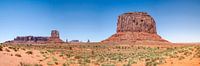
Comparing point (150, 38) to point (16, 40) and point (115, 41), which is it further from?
point (16, 40)

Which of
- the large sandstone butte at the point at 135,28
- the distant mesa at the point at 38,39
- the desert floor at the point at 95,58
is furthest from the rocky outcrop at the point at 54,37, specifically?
the desert floor at the point at 95,58

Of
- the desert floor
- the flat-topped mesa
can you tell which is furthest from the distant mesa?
the desert floor

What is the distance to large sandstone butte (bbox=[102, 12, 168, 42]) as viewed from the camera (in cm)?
9975

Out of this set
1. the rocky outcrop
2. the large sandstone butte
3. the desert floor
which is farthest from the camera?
the rocky outcrop

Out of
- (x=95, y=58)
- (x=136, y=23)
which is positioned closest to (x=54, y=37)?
(x=136, y=23)

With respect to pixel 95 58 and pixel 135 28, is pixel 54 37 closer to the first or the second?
pixel 135 28

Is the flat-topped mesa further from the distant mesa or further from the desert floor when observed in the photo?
the desert floor

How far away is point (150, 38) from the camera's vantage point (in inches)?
3900

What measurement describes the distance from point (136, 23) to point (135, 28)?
210 cm

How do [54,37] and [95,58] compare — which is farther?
[54,37]

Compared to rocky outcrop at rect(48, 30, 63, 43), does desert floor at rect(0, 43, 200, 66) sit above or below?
below

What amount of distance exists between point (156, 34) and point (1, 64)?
Result: 8877 centimetres

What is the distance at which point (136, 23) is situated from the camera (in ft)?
351

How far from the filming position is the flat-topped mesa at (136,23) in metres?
106
